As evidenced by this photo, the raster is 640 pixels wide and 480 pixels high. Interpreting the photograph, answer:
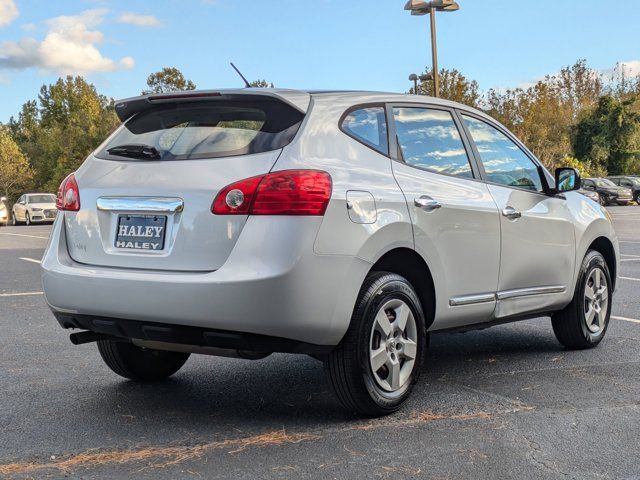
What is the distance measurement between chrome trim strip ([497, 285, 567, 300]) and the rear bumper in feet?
5.14

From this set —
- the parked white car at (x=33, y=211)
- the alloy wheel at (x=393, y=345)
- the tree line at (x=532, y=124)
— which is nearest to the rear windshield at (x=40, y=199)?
the parked white car at (x=33, y=211)

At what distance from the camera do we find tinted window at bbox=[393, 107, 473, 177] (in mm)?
4703

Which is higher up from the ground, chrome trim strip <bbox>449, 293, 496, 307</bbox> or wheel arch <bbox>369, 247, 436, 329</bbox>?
wheel arch <bbox>369, 247, 436, 329</bbox>

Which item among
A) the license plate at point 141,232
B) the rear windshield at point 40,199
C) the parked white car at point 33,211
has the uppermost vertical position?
the license plate at point 141,232

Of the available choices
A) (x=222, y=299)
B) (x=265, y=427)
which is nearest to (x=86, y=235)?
(x=222, y=299)

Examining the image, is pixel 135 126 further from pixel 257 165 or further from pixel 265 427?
pixel 265 427

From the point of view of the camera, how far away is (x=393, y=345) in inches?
169

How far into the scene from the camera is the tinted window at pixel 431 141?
15.4 feet

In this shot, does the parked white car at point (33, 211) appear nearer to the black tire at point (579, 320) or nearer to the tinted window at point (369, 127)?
the black tire at point (579, 320)

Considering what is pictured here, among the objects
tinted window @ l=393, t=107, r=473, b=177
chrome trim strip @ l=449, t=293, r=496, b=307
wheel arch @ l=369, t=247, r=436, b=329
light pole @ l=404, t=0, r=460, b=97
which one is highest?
light pole @ l=404, t=0, r=460, b=97

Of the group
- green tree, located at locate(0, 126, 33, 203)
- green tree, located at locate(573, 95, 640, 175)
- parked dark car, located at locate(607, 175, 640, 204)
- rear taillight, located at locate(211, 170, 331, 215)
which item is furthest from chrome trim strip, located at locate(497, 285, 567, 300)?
green tree, located at locate(0, 126, 33, 203)

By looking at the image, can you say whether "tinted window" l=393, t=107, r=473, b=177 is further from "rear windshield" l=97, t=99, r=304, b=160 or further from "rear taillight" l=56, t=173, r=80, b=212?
"rear taillight" l=56, t=173, r=80, b=212

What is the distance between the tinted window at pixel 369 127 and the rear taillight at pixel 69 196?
1.44 meters

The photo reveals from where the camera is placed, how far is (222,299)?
3758mm
